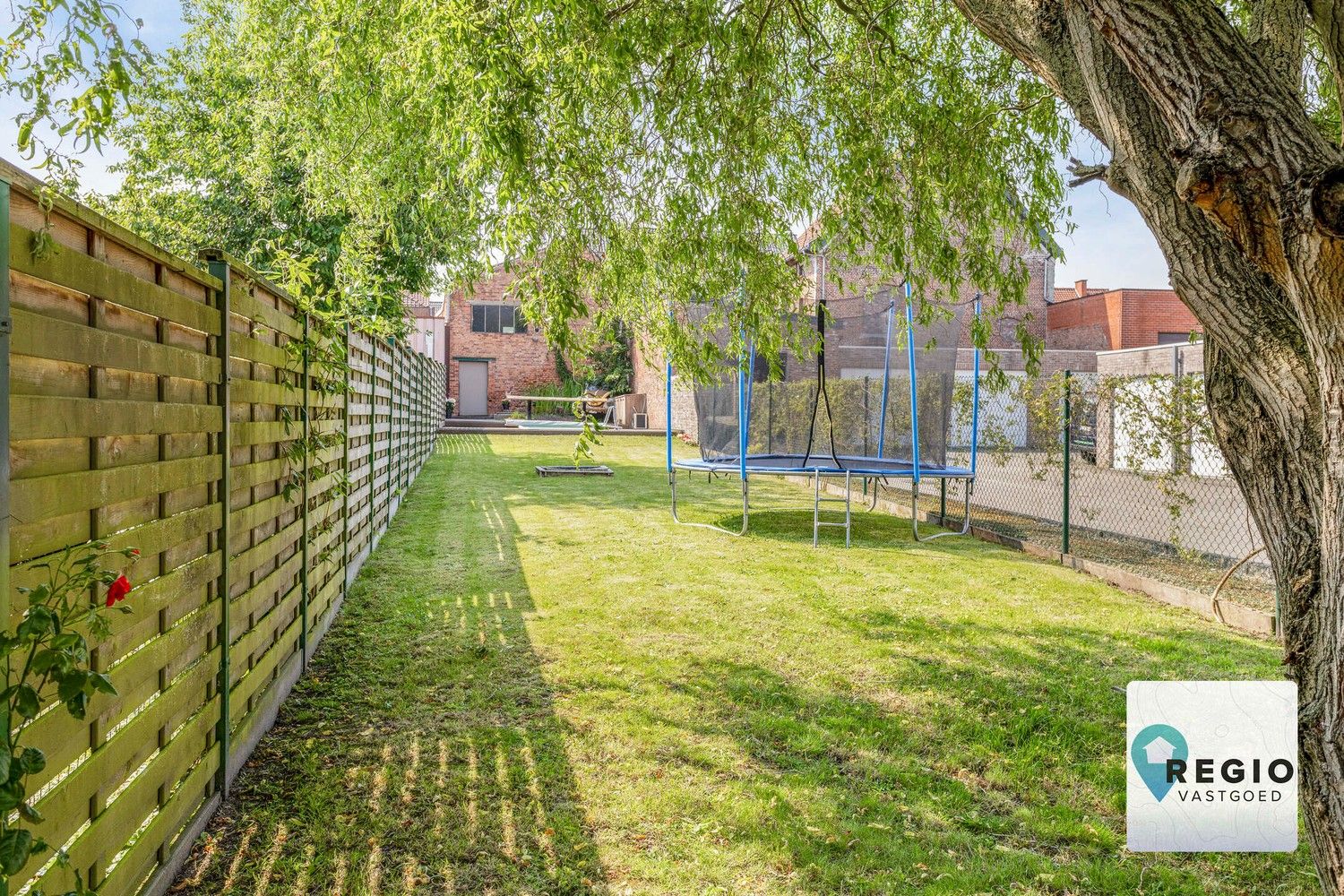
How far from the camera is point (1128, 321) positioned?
26.5m

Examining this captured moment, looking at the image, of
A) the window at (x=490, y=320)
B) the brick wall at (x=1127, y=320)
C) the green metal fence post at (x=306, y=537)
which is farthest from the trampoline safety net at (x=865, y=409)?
the window at (x=490, y=320)

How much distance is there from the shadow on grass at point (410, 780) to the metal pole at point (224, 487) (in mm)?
338

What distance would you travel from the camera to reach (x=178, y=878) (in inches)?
91.0

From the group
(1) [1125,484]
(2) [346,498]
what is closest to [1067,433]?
(1) [1125,484]

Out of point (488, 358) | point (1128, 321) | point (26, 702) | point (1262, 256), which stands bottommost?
point (26, 702)

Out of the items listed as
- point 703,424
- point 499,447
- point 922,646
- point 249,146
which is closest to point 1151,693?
point 922,646

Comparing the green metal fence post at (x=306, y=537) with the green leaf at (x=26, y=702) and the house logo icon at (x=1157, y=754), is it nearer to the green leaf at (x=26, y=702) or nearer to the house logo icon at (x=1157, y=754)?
the green leaf at (x=26, y=702)

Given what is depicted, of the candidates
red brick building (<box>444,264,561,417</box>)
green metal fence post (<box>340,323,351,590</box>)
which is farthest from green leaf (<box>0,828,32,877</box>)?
red brick building (<box>444,264,561,417</box>)

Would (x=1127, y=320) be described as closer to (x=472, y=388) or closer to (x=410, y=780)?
(x=472, y=388)

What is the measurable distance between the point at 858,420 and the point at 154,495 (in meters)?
8.40

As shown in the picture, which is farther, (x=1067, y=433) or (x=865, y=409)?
(x=865, y=409)

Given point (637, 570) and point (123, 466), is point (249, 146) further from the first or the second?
point (123, 466)

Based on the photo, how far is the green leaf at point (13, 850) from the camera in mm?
1275

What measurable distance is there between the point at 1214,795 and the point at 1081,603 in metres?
3.11
